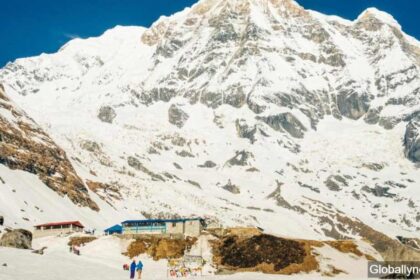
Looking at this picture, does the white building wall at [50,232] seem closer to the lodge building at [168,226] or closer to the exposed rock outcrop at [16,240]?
the lodge building at [168,226]

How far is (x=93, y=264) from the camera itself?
68.2m

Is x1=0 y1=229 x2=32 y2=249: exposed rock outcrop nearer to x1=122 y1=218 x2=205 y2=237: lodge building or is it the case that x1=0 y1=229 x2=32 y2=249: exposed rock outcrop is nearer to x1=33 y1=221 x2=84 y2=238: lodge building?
x1=122 y1=218 x2=205 y2=237: lodge building

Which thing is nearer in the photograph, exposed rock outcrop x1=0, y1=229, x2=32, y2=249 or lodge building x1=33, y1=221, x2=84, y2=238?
exposed rock outcrop x1=0, y1=229, x2=32, y2=249

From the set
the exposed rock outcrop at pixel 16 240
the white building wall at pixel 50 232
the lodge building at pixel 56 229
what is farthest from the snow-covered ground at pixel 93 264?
the lodge building at pixel 56 229

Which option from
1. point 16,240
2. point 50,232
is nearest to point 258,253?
point 16,240

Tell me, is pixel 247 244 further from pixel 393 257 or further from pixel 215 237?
pixel 393 257

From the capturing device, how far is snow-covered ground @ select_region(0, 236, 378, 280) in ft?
167

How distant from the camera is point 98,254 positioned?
88.2 metres

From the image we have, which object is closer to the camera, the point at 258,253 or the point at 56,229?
the point at 258,253

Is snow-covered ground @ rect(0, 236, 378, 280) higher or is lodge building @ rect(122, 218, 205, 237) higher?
lodge building @ rect(122, 218, 205, 237)

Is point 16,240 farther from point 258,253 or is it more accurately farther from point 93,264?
point 258,253

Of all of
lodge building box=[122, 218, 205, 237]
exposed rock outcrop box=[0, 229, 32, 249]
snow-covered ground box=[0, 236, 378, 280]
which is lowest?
snow-covered ground box=[0, 236, 378, 280]

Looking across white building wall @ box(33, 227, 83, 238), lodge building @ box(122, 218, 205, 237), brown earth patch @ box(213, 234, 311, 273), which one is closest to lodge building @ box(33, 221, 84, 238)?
white building wall @ box(33, 227, 83, 238)


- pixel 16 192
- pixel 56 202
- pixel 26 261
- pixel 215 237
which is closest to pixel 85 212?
pixel 56 202
